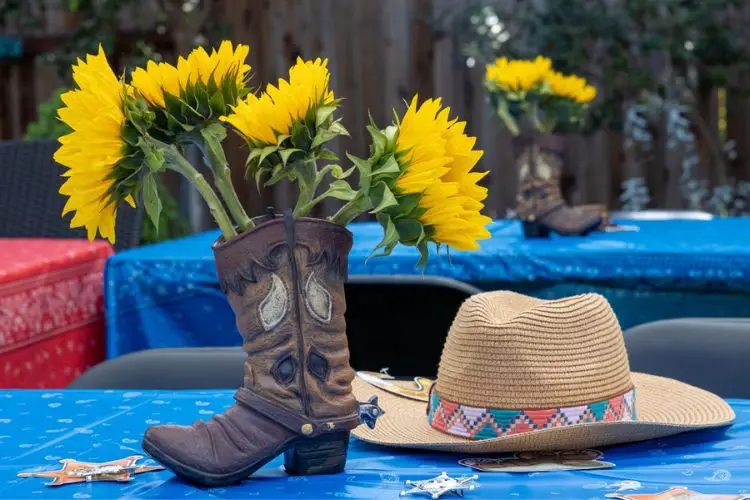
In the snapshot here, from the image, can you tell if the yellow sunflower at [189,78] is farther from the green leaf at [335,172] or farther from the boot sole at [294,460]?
the boot sole at [294,460]

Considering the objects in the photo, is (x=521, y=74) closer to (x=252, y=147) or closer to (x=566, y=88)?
(x=566, y=88)

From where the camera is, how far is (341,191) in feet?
3.13

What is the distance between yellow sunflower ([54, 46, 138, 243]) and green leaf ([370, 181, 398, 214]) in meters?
0.20

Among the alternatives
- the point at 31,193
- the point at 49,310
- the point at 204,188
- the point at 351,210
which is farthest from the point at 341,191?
the point at 31,193

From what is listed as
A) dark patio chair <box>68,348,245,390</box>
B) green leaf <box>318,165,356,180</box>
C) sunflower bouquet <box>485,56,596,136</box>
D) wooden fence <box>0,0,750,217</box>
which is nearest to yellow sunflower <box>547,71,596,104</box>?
sunflower bouquet <box>485,56,596,136</box>

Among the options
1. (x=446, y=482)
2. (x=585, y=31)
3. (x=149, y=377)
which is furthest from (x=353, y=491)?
(x=585, y=31)

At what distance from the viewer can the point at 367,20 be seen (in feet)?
19.1

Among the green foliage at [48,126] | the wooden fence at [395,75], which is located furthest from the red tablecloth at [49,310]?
the wooden fence at [395,75]

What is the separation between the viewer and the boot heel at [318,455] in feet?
3.30

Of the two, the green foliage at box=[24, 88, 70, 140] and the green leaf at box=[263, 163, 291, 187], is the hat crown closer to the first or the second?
the green leaf at box=[263, 163, 291, 187]

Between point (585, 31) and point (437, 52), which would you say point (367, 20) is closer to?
point (437, 52)

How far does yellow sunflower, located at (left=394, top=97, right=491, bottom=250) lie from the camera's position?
3.10 ft

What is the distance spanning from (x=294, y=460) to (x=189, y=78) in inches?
12.9

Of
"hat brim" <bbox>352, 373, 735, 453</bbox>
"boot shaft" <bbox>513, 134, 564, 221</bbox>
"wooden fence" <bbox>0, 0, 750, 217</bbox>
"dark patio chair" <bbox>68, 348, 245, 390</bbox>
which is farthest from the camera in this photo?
"wooden fence" <bbox>0, 0, 750, 217</bbox>
